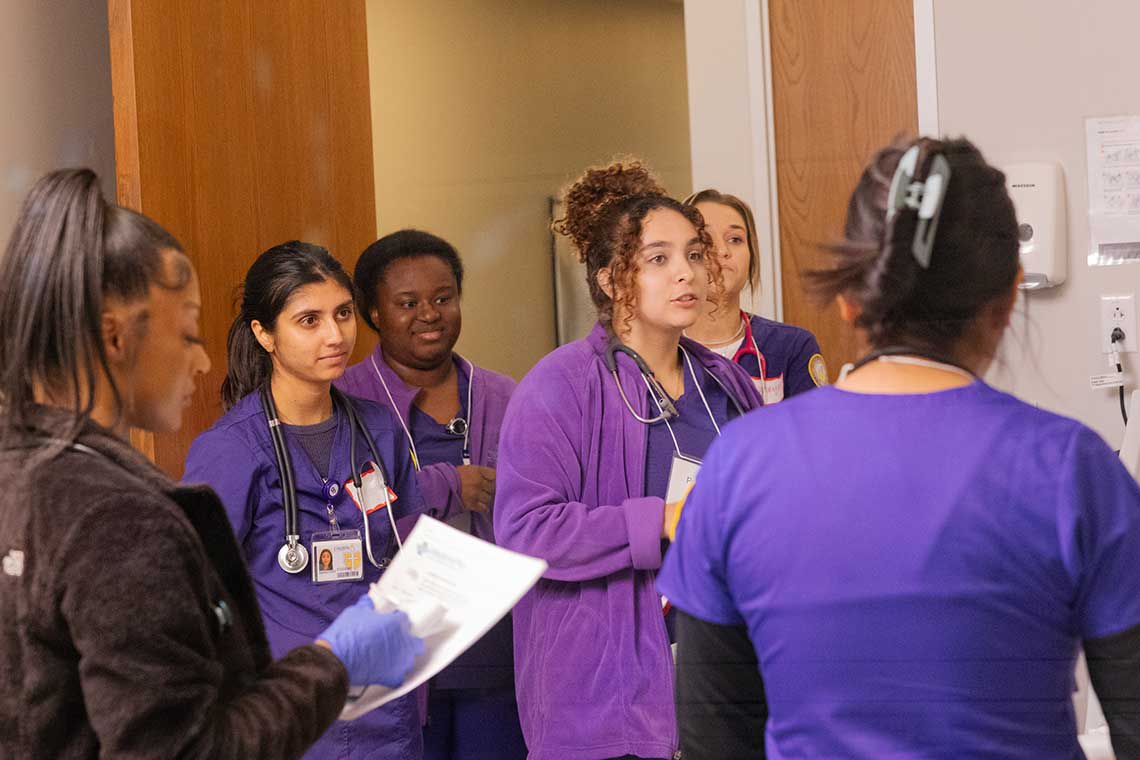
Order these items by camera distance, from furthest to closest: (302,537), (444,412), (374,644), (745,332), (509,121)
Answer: (509,121)
(444,412)
(745,332)
(302,537)
(374,644)

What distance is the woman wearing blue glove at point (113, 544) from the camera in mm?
873

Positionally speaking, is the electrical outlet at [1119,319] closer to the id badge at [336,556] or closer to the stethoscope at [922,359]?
the stethoscope at [922,359]

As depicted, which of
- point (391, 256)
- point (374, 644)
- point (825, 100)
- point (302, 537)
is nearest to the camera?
point (374, 644)

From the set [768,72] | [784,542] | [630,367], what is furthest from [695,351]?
[784,542]

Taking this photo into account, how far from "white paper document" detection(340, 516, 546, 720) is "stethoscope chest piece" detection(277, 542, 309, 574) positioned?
0.65 metres

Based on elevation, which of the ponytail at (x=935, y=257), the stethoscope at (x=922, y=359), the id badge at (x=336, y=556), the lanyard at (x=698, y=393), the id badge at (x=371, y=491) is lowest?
the id badge at (x=336, y=556)

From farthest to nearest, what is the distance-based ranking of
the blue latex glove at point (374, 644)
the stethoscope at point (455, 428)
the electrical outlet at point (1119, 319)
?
1. the stethoscope at point (455, 428)
2. the electrical outlet at point (1119, 319)
3. the blue latex glove at point (374, 644)

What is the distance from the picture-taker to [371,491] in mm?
1897

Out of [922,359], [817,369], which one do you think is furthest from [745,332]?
[922,359]

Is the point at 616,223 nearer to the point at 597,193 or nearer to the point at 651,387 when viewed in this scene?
the point at 597,193

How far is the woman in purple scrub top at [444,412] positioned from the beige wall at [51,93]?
1.86 feet

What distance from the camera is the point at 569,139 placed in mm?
2906

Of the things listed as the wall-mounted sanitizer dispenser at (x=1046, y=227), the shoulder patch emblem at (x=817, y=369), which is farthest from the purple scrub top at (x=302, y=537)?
the wall-mounted sanitizer dispenser at (x=1046, y=227)

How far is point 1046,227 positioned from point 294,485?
1.13 m
